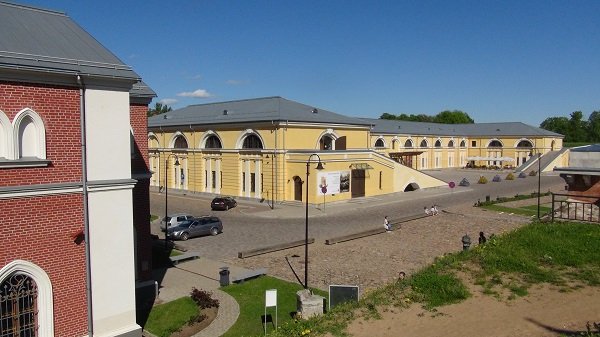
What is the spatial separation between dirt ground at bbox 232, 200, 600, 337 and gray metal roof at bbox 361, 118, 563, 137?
1280 inches

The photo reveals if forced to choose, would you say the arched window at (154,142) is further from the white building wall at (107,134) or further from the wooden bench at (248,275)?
the white building wall at (107,134)

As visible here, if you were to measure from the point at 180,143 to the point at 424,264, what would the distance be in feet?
106

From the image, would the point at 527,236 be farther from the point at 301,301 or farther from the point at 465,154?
the point at 465,154

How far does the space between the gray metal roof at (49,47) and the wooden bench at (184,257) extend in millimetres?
11063

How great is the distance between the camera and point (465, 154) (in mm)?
81188

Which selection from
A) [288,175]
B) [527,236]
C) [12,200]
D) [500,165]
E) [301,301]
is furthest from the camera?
[500,165]

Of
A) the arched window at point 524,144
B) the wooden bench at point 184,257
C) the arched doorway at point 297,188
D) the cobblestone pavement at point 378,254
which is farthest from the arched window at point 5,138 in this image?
the arched window at point 524,144

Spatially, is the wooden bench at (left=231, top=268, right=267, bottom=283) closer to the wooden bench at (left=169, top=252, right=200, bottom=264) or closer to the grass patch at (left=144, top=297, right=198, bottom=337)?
the grass patch at (left=144, top=297, right=198, bottom=337)

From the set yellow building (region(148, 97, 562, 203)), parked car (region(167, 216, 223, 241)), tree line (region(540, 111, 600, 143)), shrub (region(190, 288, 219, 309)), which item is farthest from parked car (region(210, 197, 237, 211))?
tree line (region(540, 111, 600, 143))

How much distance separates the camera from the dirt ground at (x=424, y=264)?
9.77 metres

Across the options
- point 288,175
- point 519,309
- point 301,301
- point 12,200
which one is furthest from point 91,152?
point 288,175

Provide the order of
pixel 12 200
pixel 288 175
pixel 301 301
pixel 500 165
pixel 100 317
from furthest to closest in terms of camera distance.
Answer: pixel 500 165 < pixel 288 175 < pixel 301 301 < pixel 100 317 < pixel 12 200

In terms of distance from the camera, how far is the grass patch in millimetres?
13406

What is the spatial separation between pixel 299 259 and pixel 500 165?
64.8 m
